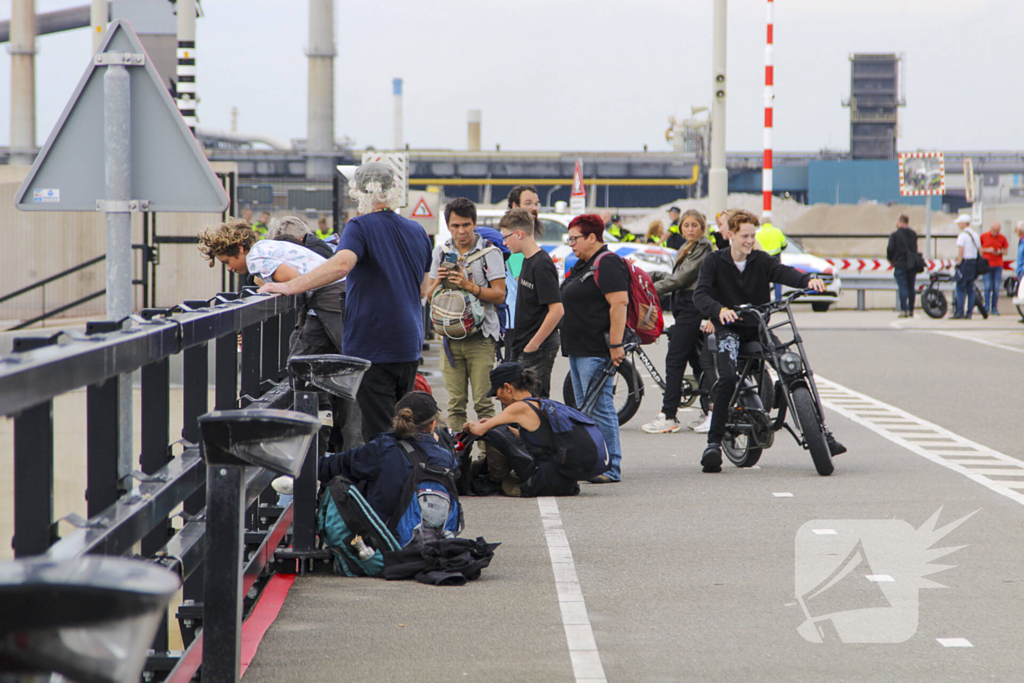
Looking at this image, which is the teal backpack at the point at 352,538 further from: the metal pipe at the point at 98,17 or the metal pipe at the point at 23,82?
the metal pipe at the point at 23,82

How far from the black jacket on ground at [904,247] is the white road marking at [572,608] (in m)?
19.1

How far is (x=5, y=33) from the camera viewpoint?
193 ft

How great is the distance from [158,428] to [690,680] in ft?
6.33

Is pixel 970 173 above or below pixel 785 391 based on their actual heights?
above

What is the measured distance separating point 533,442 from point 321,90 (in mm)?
33988

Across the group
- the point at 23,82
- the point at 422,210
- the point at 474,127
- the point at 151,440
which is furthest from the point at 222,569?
the point at 474,127

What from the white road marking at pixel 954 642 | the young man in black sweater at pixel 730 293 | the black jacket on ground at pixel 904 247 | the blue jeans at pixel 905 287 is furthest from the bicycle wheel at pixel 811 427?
the blue jeans at pixel 905 287

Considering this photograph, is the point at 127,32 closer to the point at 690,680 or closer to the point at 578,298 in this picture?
the point at 690,680

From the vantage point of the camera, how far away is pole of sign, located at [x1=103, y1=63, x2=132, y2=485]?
4625 millimetres

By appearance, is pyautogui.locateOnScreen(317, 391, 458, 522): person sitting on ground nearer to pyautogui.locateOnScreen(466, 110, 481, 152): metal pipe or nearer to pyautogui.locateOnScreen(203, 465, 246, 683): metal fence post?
pyautogui.locateOnScreen(203, 465, 246, 683): metal fence post

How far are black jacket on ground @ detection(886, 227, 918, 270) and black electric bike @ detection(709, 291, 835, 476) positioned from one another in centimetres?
1672

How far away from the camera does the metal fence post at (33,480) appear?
8.56 feet

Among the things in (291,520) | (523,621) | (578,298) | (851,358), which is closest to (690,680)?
(523,621)

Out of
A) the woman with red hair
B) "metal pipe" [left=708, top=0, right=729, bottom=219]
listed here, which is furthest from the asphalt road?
"metal pipe" [left=708, top=0, right=729, bottom=219]
